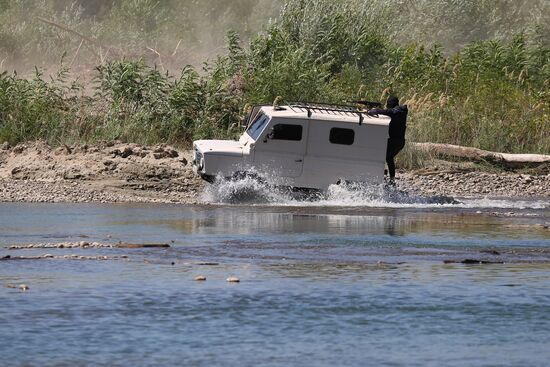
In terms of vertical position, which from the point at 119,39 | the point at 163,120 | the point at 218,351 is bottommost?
the point at 218,351

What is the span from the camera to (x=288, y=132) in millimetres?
24766

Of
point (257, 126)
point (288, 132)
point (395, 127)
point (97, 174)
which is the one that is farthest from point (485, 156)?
point (97, 174)

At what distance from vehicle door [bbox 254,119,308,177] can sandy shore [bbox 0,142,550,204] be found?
1.81 meters

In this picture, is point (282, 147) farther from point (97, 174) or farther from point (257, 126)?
point (97, 174)

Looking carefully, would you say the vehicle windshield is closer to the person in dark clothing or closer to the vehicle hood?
the vehicle hood

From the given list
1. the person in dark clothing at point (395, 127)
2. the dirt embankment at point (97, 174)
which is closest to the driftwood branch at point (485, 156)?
the dirt embankment at point (97, 174)

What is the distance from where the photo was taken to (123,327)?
12852 millimetres

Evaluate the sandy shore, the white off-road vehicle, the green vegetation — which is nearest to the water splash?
the white off-road vehicle

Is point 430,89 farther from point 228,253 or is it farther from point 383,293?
point 383,293

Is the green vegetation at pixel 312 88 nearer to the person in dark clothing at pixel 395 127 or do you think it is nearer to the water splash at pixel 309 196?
the water splash at pixel 309 196

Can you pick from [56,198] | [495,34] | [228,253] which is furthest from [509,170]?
[495,34]

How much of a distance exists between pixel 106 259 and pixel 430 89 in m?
19.7

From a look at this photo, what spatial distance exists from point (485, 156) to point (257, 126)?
26.1 ft

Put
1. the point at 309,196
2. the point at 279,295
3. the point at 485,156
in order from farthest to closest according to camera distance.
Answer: the point at 485,156 → the point at 309,196 → the point at 279,295
